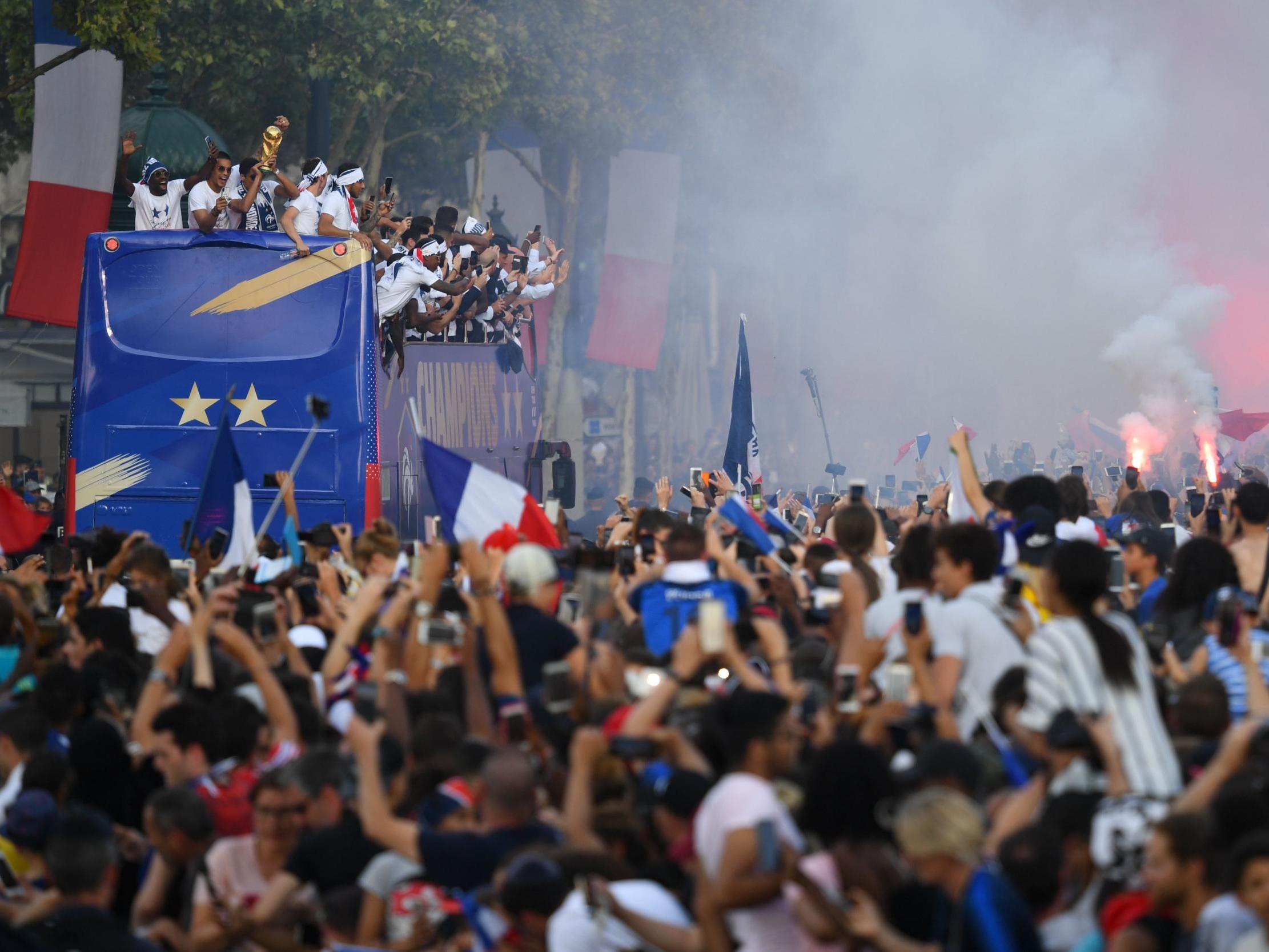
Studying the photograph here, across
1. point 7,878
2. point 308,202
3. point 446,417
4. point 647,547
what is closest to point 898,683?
point 7,878

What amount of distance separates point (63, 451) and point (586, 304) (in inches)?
727

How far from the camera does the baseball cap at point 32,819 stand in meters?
5.25

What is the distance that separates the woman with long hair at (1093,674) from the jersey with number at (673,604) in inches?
61.7

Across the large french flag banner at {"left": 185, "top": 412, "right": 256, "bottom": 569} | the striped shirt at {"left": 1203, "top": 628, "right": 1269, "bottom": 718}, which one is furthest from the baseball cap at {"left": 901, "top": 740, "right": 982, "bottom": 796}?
the large french flag banner at {"left": 185, "top": 412, "right": 256, "bottom": 569}

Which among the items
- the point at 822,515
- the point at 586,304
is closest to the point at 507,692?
the point at 822,515

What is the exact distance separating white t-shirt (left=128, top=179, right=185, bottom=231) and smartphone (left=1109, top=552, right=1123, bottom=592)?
948 cm

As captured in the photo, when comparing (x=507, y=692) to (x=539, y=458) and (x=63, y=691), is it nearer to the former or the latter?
(x=63, y=691)

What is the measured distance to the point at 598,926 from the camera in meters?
4.36

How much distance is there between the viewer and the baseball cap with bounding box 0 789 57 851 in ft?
17.2

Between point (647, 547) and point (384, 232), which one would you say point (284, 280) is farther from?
point (647, 547)

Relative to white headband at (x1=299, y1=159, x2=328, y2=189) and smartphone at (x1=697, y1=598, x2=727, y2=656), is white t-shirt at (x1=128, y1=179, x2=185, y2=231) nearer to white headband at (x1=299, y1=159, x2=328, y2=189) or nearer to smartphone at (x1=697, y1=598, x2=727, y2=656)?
white headband at (x1=299, y1=159, x2=328, y2=189)

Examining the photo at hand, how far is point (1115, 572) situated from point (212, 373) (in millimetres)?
8532

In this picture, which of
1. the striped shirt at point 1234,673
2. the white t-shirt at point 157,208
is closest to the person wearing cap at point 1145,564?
the striped shirt at point 1234,673

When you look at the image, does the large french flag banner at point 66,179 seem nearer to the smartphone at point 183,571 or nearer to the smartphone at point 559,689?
the smartphone at point 183,571
